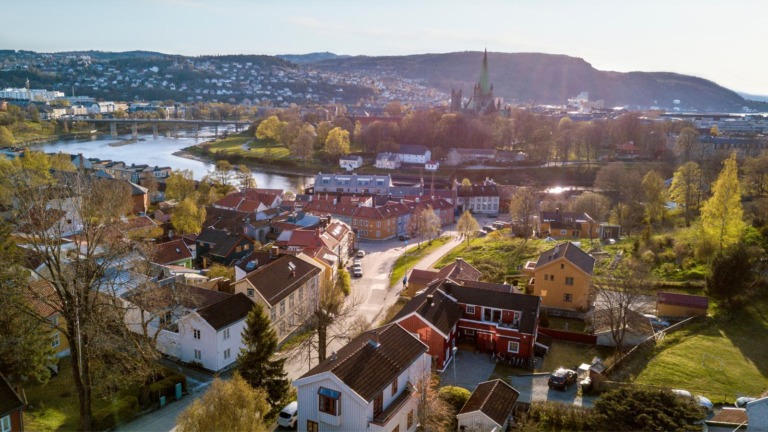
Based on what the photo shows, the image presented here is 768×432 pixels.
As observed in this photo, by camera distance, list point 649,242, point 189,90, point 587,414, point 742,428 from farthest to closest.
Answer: point 189,90 < point 649,242 < point 587,414 < point 742,428

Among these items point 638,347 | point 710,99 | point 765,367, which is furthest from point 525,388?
point 710,99

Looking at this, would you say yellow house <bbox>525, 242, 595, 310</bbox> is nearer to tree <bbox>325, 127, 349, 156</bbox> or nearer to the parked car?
the parked car

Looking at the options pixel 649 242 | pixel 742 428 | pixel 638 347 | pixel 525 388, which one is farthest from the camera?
pixel 649 242

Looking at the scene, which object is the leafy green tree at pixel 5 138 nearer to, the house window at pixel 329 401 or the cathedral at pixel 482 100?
the cathedral at pixel 482 100

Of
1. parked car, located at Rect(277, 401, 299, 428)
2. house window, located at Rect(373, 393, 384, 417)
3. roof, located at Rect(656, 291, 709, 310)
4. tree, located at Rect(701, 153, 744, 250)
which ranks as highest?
tree, located at Rect(701, 153, 744, 250)

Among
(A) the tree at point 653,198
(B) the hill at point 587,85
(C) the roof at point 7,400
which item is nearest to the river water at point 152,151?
(A) the tree at point 653,198

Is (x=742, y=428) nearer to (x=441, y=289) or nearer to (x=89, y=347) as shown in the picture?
(x=441, y=289)

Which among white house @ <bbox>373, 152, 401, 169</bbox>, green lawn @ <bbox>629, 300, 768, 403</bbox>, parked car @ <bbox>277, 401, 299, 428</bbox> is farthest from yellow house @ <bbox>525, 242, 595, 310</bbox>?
white house @ <bbox>373, 152, 401, 169</bbox>
